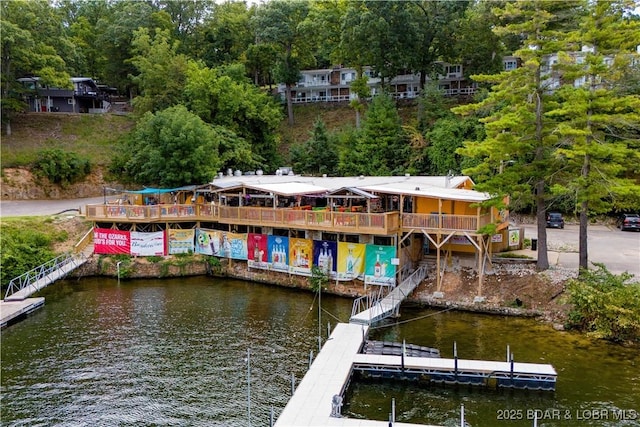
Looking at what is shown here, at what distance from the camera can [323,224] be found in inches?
1135

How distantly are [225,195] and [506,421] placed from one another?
2275cm

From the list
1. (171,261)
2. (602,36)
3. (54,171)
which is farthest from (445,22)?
(54,171)

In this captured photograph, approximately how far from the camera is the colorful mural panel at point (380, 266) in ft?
90.6

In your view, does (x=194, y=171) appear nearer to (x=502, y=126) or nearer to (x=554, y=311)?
(x=502, y=126)

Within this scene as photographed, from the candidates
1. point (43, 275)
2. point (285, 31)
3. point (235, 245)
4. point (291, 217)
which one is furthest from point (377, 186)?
point (285, 31)

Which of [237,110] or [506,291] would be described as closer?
[506,291]

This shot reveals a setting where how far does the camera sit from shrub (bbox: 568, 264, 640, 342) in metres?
21.2

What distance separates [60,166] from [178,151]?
1771 cm

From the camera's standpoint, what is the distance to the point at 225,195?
33938 mm

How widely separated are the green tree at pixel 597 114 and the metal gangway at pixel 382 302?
325 inches

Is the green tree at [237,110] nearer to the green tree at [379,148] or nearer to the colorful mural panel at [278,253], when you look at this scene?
the green tree at [379,148]

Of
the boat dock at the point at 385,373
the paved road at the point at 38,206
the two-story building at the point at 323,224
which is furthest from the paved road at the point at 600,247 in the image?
the paved road at the point at 38,206

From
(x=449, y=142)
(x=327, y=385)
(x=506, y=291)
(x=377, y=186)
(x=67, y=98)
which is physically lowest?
(x=327, y=385)

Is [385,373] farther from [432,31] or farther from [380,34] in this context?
[432,31]
